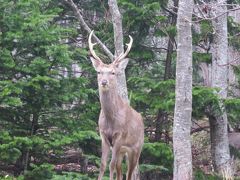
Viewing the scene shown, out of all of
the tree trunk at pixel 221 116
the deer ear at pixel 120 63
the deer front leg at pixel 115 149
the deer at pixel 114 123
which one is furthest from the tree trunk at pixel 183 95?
the tree trunk at pixel 221 116

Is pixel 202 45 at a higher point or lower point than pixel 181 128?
higher

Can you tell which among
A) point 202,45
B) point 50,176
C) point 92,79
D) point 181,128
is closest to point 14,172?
point 50,176

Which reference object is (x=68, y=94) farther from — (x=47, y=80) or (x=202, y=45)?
(x=202, y=45)

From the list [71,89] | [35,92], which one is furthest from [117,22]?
[35,92]

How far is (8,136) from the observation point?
922cm

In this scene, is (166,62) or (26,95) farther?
(166,62)

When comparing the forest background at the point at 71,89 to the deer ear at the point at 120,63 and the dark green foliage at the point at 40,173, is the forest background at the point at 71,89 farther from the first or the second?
the deer ear at the point at 120,63

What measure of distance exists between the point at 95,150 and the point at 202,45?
320cm

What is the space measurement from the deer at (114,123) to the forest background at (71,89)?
62.1 inches


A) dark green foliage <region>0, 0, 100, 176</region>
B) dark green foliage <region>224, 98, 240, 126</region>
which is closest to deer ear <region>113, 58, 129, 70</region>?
dark green foliage <region>0, 0, 100, 176</region>

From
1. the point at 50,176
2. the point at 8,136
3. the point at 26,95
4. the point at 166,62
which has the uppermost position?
the point at 166,62

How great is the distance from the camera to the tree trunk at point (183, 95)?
26.8 feet

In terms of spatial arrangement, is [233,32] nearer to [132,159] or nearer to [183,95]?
[183,95]

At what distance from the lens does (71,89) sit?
1009 centimetres
